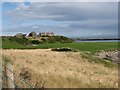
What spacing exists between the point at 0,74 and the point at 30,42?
56.4m

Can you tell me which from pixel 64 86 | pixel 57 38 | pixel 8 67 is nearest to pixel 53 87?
pixel 64 86

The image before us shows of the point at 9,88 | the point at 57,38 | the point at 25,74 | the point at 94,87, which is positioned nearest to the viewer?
the point at 9,88

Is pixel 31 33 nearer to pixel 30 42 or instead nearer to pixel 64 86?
pixel 30 42

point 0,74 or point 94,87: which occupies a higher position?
point 0,74

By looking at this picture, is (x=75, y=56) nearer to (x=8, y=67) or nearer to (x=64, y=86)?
(x=64, y=86)

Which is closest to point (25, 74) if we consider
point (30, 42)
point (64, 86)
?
point (64, 86)

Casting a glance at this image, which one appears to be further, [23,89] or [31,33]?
[31,33]

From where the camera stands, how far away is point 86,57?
36531 mm

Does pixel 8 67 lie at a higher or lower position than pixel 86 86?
higher

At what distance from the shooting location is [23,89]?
959 cm

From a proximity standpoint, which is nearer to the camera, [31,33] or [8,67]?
[8,67]

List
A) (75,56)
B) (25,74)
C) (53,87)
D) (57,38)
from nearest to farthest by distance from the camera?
(53,87) → (25,74) → (75,56) → (57,38)

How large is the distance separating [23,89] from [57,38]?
73.5m

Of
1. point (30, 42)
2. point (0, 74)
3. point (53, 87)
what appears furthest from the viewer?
point (30, 42)
